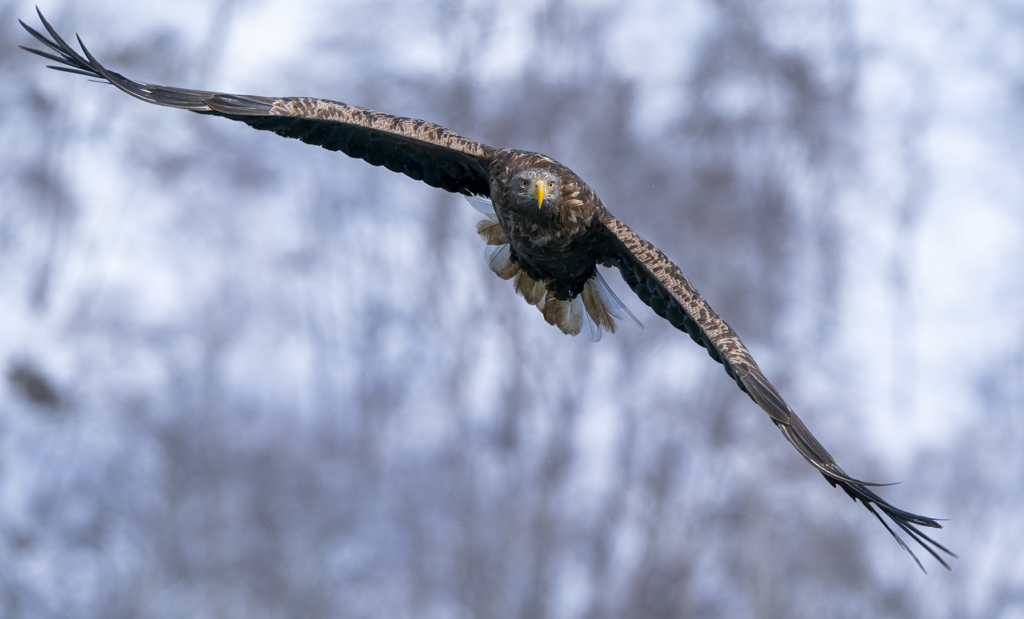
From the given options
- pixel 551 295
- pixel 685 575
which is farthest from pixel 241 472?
pixel 551 295

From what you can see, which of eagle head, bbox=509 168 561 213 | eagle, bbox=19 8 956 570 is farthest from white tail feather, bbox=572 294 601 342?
eagle head, bbox=509 168 561 213

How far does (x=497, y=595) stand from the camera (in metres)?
16.1

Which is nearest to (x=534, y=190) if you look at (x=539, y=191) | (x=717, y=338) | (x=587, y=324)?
(x=539, y=191)

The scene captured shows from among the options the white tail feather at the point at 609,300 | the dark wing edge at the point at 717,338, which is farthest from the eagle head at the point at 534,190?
the white tail feather at the point at 609,300

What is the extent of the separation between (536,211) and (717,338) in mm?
1314

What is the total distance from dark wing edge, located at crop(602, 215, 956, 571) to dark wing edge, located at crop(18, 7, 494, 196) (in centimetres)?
116

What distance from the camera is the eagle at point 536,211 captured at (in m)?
5.11

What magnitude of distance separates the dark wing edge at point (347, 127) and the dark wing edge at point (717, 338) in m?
1.16

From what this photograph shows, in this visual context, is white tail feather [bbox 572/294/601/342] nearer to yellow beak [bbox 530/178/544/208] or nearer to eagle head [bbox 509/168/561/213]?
eagle head [bbox 509/168/561/213]

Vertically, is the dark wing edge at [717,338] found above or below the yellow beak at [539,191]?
below

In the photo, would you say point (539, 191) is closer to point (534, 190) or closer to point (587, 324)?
point (534, 190)

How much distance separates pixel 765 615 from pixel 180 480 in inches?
416

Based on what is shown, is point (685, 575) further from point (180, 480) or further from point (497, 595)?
point (180, 480)

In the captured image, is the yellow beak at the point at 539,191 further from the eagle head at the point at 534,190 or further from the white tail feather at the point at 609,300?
the white tail feather at the point at 609,300
